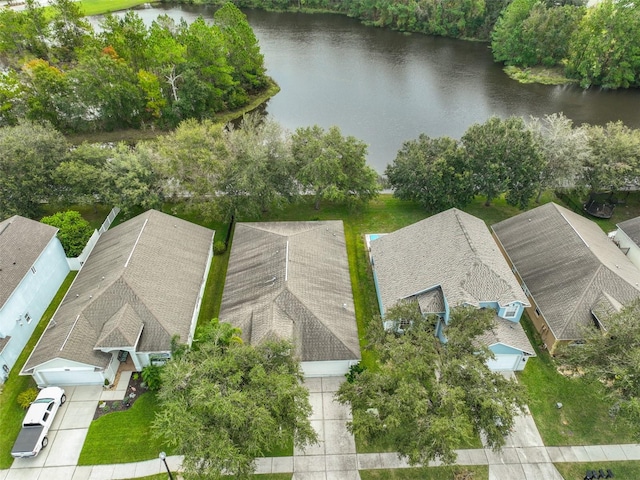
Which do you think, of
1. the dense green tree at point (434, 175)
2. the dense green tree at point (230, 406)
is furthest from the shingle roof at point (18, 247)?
the dense green tree at point (434, 175)

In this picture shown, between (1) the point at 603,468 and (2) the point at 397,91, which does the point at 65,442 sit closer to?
(1) the point at 603,468

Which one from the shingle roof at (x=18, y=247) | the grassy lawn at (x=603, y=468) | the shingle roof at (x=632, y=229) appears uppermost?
the shingle roof at (x=18, y=247)

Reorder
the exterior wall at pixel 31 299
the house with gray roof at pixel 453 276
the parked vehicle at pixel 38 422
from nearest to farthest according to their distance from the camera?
the parked vehicle at pixel 38 422, the house with gray roof at pixel 453 276, the exterior wall at pixel 31 299

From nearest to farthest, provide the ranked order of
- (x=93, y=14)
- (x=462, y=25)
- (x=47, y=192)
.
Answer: (x=47, y=192) < (x=462, y=25) < (x=93, y=14)

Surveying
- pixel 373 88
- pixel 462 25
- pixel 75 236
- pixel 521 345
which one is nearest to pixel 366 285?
pixel 521 345

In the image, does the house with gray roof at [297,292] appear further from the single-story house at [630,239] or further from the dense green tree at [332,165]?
the single-story house at [630,239]

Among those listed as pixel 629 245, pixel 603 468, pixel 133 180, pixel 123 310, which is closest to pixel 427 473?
pixel 603 468

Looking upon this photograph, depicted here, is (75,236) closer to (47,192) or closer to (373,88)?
(47,192)
